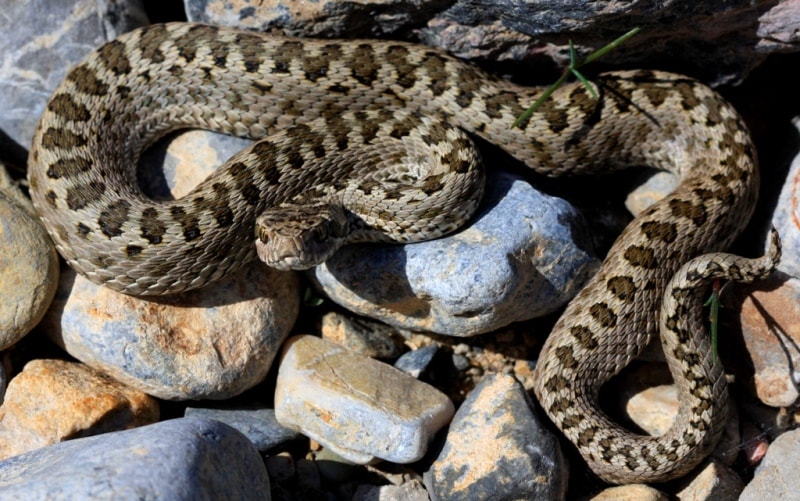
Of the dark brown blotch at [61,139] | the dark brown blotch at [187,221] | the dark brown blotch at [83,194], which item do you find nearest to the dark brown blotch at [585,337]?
the dark brown blotch at [187,221]

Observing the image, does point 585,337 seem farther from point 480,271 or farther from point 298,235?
point 298,235

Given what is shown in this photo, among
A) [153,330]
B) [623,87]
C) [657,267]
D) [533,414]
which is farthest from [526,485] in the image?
[623,87]

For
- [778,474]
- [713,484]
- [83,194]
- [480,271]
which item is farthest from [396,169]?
[778,474]

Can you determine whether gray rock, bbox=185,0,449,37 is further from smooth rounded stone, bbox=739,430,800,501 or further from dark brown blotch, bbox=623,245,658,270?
smooth rounded stone, bbox=739,430,800,501

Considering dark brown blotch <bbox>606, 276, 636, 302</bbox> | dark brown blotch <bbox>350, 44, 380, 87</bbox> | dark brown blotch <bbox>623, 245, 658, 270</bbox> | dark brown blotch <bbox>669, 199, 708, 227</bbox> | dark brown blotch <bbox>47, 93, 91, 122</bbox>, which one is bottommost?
dark brown blotch <bbox>606, 276, 636, 302</bbox>

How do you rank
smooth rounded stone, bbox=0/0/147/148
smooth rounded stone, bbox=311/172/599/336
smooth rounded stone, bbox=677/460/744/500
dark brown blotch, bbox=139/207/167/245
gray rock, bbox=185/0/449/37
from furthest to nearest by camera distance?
smooth rounded stone, bbox=0/0/147/148 → gray rock, bbox=185/0/449/37 → smooth rounded stone, bbox=311/172/599/336 → dark brown blotch, bbox=139/207/167/245 → smooth rounded stone, bbox=677/460/744/500

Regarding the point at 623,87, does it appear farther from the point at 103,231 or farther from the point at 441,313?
the point at 103,231

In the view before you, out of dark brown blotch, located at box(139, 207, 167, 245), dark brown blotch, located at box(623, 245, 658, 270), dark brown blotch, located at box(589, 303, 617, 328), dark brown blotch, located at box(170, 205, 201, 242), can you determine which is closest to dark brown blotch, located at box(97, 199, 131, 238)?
dark brown blotch, located at box(139, 207, 167, 245)

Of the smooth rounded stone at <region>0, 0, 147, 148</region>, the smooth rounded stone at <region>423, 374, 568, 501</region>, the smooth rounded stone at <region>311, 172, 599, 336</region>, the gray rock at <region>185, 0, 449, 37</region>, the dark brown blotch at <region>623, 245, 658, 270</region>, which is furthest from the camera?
the smooth rounded stone at <region>0, 0, 147, 148</region>
